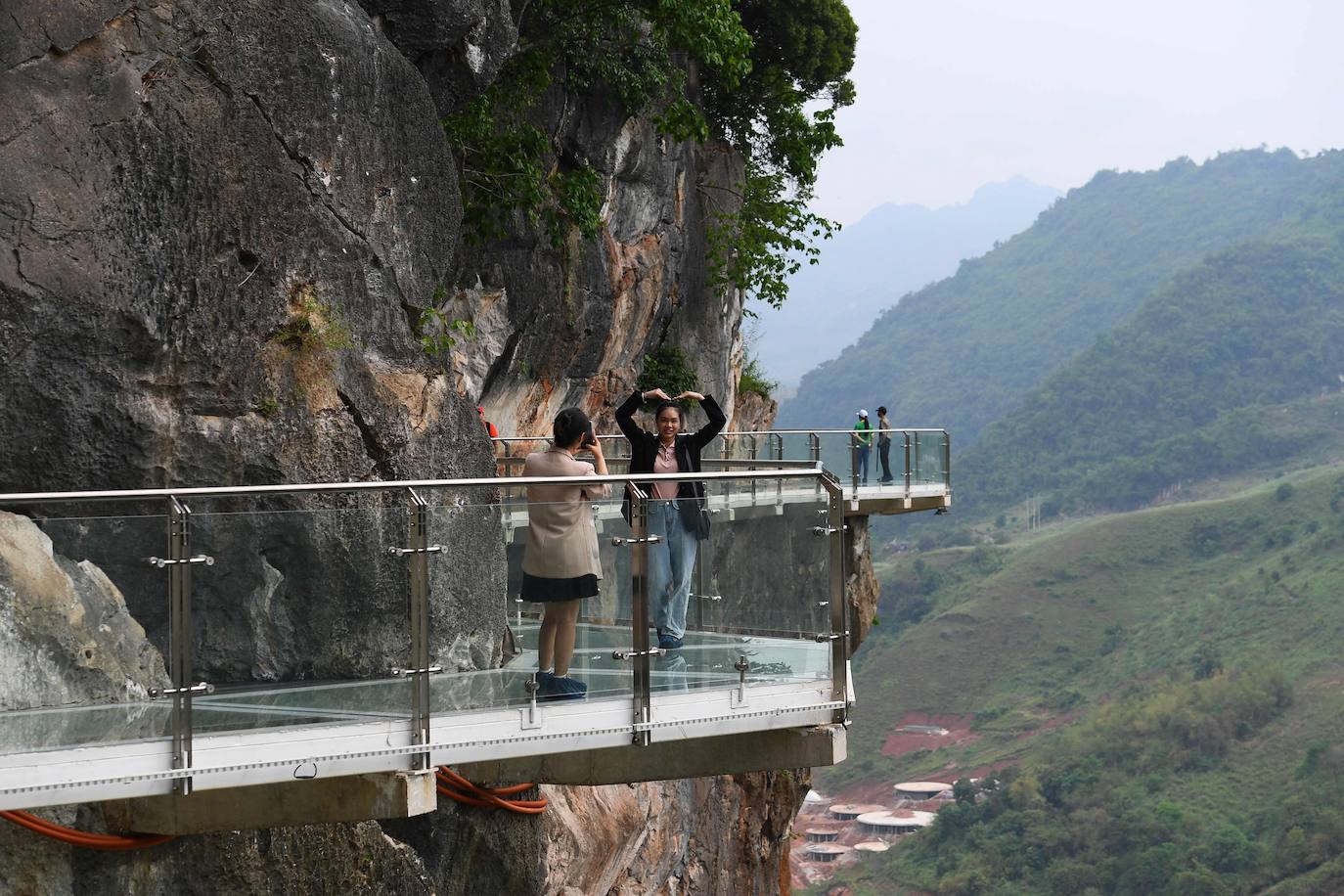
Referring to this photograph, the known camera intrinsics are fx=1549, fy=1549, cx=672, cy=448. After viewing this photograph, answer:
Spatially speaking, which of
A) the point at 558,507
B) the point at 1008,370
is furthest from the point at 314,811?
the point at 1008,370

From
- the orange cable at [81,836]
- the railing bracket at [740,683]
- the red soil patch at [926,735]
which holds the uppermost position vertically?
the railing bracket at [740,683]

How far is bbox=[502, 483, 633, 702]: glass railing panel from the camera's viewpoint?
24.0ft

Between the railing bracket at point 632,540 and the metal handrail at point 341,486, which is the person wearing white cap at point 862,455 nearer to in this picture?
the metal handrail at point 341,486

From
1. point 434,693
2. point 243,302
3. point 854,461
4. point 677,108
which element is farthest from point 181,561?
point 854,461

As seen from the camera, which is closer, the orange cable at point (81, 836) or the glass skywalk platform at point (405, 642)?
the glass skywalk platform at point (405, 642)

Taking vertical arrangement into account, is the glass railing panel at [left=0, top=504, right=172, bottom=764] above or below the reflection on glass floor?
above

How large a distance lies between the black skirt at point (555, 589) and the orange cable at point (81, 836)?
202 centimetres

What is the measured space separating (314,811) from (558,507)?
1.77 metres

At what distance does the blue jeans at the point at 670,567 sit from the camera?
25.1 ft

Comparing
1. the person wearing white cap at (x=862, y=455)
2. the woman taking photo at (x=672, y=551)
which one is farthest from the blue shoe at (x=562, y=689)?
the person wearing white cap at (x=862, y=455)

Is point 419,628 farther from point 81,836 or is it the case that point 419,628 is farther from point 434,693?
point 81,836

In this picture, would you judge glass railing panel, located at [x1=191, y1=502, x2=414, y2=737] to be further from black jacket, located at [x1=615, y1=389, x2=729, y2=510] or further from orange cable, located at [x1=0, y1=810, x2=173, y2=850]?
black jacket, located at [x1=615, y1=389, x2=729, y2=510]

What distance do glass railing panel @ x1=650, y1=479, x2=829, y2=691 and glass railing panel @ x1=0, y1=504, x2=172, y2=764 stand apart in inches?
98.6

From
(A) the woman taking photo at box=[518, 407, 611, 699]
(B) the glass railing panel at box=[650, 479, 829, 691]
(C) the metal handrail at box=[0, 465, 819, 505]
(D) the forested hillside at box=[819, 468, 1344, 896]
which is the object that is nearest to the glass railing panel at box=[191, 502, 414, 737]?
(C) the metal handrail at box=[0, 465, 819, 505]
